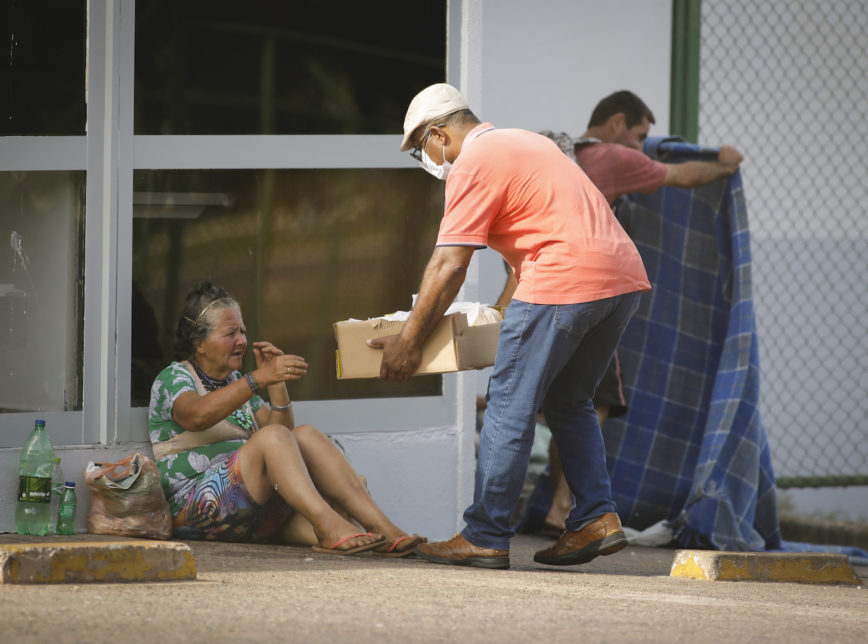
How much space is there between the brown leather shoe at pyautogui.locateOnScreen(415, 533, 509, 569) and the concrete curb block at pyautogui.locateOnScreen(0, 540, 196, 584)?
0.96m

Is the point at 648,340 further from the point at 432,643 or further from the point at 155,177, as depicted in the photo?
the point at 432,643

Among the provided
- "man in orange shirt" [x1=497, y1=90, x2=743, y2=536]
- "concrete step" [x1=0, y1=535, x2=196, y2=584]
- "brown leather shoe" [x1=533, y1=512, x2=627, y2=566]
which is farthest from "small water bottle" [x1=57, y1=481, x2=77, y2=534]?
"man in orange shirt" [x1=497, y1=90, x2=743, y2=536]

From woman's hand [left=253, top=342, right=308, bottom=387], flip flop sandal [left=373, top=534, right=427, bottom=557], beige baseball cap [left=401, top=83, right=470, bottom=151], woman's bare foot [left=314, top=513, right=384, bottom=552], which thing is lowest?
flip flop sandal [left=373, top=534, right=427, bottom=557]

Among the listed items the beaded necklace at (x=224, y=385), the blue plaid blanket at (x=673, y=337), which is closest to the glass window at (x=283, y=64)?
the beaded necklace at (x=224, y=385)

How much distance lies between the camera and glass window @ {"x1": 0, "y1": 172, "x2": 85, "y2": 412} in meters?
4.75

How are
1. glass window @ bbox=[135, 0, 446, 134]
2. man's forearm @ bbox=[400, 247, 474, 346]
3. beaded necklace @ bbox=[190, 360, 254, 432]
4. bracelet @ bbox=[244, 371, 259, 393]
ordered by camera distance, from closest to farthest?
man's forearm @ bbox=[400, 247, 474, 346], bracelet @ bbox=[244, 371, 259, 393], beaded necklace @ bbox=[190, 360, 254, 432], glass window @ bbox=[135, 0, 446, 134]

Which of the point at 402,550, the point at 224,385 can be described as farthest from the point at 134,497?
the point at 402,550

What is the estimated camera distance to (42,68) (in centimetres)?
469

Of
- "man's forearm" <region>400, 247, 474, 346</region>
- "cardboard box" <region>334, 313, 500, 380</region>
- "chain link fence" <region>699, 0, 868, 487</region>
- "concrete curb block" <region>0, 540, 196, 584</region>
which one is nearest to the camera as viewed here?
"concrete curb block" <region>0, 540, 196, 584</region>

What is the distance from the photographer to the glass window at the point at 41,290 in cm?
475

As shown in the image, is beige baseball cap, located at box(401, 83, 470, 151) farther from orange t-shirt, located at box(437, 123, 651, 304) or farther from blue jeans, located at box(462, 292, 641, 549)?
blue jeans, located at box(462, 292, 641, 549)

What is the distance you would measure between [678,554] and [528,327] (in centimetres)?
102

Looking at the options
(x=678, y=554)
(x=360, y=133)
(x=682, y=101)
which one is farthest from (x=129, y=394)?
(x=682, y=101)

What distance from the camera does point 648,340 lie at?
246 inches
